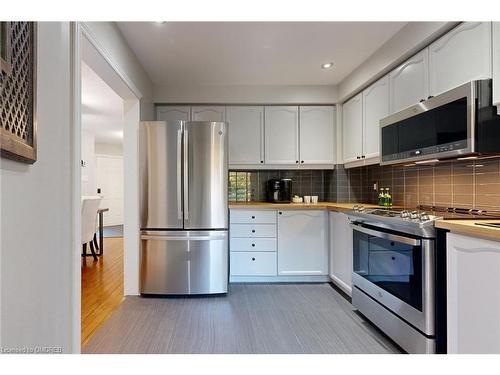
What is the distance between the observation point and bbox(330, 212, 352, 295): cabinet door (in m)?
2.83

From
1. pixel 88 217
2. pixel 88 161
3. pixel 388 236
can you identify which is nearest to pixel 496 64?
pixel 388 236

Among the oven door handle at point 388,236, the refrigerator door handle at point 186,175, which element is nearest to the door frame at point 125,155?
the refrigerator door handle at point 186,175

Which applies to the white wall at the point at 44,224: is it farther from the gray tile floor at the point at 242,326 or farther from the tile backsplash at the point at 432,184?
the tile backsplash at the point at 432,184

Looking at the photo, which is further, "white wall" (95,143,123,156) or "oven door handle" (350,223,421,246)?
"white wall" (95,143,123,156)

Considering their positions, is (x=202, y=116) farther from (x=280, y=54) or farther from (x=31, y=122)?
(x=31, y=122)

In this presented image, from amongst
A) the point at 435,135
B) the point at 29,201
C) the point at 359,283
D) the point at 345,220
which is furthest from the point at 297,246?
the point at 29,201

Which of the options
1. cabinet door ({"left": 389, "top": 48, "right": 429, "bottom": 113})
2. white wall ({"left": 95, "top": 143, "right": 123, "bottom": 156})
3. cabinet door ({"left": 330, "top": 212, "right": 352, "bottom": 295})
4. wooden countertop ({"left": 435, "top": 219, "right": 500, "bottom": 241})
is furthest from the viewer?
white wall ({"left": 95, "top": 143, "right": 123, "bottom": 156})

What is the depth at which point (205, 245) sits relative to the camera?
2.88 meters

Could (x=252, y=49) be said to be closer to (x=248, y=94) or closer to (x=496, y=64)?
(x=248, y=94)

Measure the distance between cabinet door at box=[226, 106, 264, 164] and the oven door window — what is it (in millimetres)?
1601

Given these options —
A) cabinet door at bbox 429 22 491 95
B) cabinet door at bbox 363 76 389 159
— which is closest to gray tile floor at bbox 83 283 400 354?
cabinet door at bbox 363 76 389 159

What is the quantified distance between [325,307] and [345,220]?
82 centimetres

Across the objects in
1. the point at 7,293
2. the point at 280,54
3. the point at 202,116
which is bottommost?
the point at 7,293

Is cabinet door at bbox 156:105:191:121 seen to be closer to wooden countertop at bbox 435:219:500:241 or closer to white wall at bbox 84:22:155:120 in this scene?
white wall at bbox 84:22:155:120
